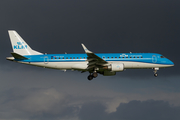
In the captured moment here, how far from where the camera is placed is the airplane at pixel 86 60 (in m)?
54.7

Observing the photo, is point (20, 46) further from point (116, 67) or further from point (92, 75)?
point (116, 67)

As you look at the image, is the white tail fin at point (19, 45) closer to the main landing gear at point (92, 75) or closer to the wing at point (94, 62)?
the wing at point (94, 62)

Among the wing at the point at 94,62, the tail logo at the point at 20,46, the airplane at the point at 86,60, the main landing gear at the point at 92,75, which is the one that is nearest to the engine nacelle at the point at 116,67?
the airplane at the point at 86,60

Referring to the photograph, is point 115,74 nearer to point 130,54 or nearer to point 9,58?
point 130,54

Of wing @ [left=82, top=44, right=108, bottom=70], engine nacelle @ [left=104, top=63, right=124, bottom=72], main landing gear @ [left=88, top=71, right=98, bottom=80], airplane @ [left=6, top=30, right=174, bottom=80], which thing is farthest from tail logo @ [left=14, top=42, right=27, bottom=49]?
engine nacelle @ [left=104, top=63, right=124, bottom=72]

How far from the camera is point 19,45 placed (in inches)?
2298

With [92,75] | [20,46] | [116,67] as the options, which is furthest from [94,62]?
[20,46]

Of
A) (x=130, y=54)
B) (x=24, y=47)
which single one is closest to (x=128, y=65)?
(x=130, y=54)

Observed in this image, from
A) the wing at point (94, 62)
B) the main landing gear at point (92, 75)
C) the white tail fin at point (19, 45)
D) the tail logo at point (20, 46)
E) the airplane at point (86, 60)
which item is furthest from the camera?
the tail logo at point (20, 46)

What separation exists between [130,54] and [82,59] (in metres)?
10.5

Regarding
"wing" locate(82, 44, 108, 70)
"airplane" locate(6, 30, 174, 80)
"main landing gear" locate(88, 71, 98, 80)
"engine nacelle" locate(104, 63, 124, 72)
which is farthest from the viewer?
"main landing gear" locate(88, 71, 98, 80)

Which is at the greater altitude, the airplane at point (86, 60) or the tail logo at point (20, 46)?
the tail logo at point (20, 46)

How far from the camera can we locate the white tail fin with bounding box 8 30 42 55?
57750mm

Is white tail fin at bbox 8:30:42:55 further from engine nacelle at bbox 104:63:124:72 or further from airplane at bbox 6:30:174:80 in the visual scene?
engine nacelle at bbox 104:63:124:72
